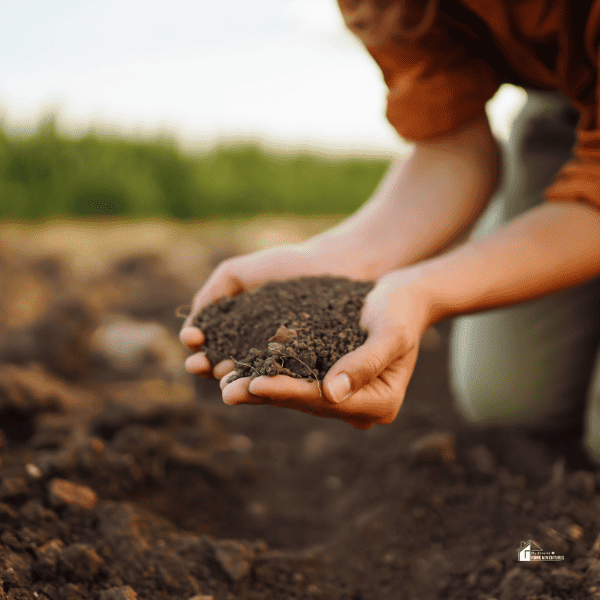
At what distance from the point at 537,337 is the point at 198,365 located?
1.30 metres

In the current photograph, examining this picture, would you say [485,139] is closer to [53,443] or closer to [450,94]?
[450,94]

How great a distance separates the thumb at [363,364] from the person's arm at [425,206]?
47 centimetres

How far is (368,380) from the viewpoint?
3.00 feet

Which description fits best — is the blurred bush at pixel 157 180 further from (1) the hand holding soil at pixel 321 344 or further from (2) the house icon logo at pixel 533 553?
(2) the house icon logo at pixel 533 553

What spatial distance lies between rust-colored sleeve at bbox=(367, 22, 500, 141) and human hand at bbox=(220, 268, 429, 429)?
23.3 inches

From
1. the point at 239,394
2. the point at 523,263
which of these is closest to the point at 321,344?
the point at 239,394

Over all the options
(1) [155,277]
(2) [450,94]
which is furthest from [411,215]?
(1) [155,277]

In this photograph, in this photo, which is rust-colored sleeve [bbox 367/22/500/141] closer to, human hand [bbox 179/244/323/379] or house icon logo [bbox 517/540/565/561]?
human hand [bbox 179/244/323/379]

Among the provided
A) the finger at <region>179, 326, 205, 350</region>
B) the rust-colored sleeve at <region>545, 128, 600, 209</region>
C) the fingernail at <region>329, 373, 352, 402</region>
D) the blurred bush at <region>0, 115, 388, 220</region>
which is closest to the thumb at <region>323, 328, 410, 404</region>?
the fingernail at <region>329, 373, 352, 402</region>

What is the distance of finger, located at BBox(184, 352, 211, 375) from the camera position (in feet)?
3.58

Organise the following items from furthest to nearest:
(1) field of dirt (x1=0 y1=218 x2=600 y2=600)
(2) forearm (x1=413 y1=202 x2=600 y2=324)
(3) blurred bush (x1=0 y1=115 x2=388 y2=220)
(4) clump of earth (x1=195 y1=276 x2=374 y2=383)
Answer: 1. (3) blurred bush (x1=0 y1=115 x2=388 y2=220)
2. (2) forearm (x1=413 y1=202 x2=600 y2=324)
3. (1) field of dirt (x1=0 y1=218 x2=600 y2=600)
4. (4) clump of earth (x1=195 y1=276 x2=374 y2=383)

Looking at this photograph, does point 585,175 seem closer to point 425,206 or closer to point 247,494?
point 425,206

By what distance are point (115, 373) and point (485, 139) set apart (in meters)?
1.82

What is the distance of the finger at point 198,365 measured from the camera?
1090 millimetres
